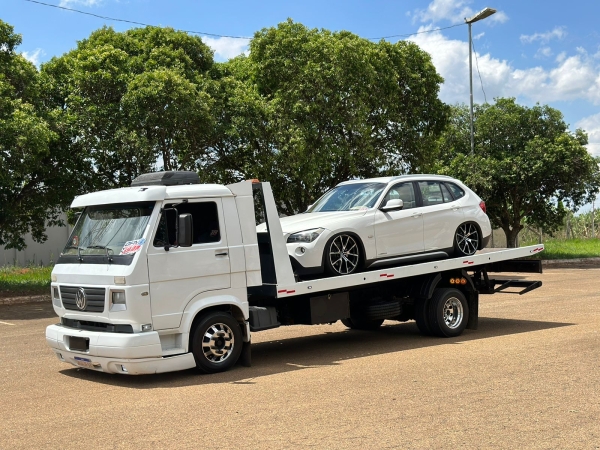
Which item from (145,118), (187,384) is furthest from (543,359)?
(145,118)

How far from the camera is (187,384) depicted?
9.11 metres

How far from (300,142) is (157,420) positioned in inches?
712

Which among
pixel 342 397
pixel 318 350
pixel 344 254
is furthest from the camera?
pixel 318 350

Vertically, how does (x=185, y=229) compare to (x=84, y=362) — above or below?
above

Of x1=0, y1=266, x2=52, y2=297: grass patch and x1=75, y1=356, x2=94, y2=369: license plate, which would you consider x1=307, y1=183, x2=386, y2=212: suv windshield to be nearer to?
x1=75, y1=356, x2=94, y2=369: license plate

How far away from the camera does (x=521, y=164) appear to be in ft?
112

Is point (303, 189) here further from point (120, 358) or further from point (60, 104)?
point (120, 358)

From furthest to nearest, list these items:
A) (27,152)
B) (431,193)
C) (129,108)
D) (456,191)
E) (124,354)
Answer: (129,108), (27,152), (456,191), (431,193), (124,354)

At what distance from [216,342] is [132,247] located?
1.54 m

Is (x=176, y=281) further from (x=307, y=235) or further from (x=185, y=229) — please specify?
(x=307, y=235)

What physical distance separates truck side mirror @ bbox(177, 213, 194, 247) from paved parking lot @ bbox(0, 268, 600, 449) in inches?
63.6

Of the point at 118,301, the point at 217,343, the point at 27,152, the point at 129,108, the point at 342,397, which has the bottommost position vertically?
the point at 342,397

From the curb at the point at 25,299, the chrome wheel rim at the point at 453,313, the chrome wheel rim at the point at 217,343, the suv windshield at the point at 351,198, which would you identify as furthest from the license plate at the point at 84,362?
the curb at the point at 25,299

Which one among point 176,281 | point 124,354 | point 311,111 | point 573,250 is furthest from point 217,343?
point 573,250
